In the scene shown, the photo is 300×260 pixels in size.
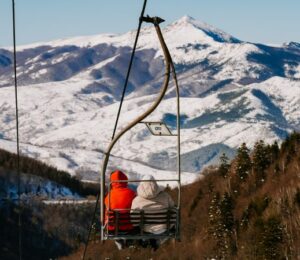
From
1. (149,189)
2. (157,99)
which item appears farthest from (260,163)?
(157,99)

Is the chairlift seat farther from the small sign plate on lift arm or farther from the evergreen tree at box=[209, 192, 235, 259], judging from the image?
the evergreen tree at box=[209, 192, 235, 259]

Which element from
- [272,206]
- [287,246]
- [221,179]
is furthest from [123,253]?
[287,246]

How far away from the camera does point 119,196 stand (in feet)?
60.6

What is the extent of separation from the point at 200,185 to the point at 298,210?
72.5m

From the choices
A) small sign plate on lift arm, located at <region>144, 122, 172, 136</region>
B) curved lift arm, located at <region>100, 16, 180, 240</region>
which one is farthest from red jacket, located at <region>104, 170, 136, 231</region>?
small sign plate on lift arm, located at <region>144, 122, 172, 136</region>

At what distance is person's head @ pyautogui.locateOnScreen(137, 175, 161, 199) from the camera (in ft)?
58.6

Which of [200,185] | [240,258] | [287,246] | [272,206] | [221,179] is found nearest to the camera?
[287,246]

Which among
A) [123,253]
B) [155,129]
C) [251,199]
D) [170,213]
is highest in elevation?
[155,129]

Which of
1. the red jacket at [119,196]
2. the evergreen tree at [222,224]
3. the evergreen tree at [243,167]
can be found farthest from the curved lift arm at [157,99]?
the evergreen tree at [243,167]

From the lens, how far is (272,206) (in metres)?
131

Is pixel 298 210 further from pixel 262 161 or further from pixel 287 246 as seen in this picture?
pixel 262 161

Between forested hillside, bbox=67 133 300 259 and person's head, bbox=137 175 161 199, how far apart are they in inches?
3182

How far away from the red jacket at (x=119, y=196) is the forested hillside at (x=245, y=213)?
80.3 metres

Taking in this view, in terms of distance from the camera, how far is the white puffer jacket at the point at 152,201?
58.6 feet
